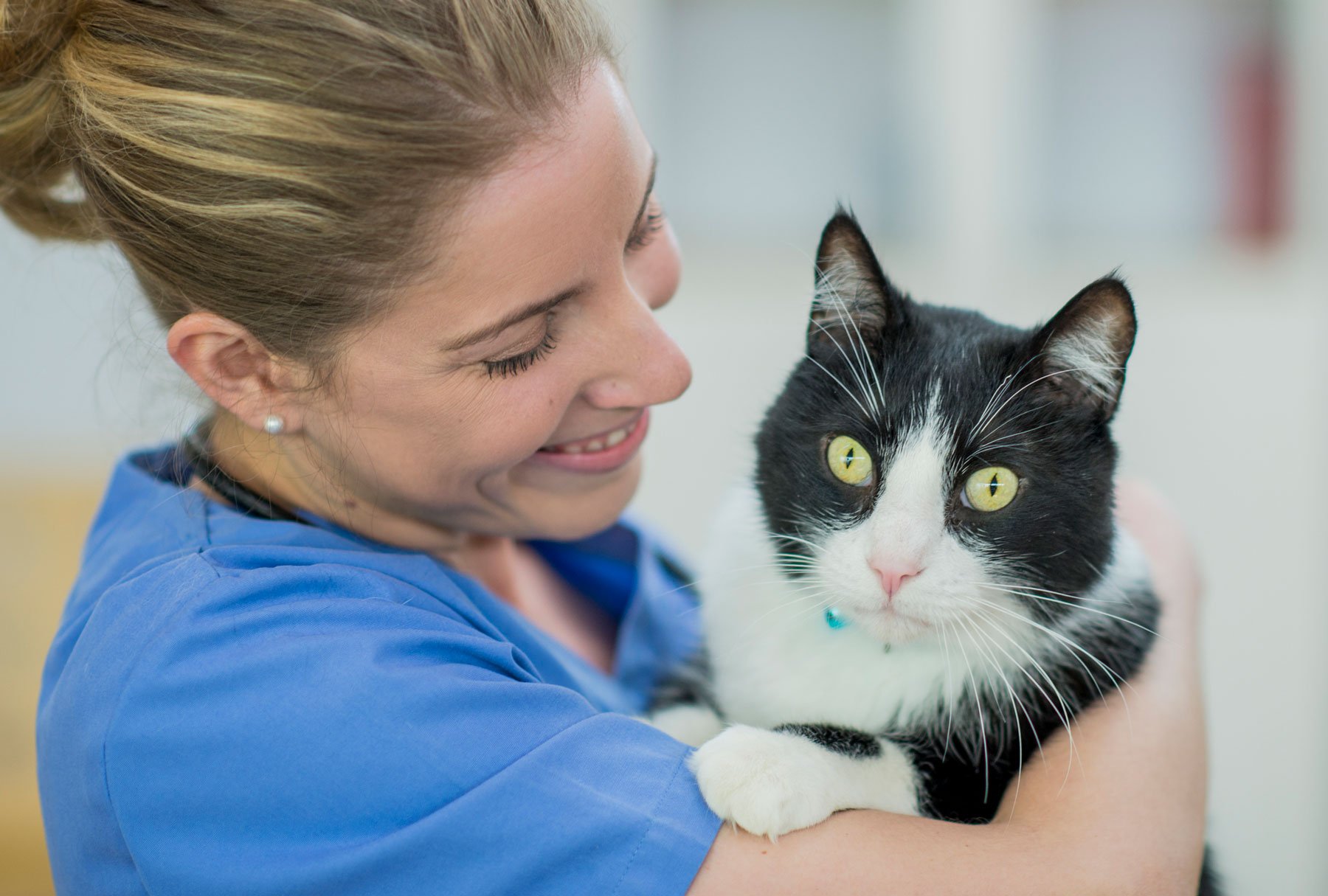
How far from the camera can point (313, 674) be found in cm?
87

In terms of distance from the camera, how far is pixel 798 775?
3.12 feet

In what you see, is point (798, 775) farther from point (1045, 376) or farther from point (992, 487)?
point (1045, 376)

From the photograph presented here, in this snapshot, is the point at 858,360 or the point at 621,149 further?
the point at 858,360

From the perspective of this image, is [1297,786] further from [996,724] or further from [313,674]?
[313,674]

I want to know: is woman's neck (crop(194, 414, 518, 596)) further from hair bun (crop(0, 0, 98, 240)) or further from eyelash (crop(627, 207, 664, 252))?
eyelash (crop(627, 207, 664, 252))

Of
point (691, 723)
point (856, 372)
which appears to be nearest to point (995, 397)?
point (856, 372)

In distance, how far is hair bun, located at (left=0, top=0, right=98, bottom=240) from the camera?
996mm

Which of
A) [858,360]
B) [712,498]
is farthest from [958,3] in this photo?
[858,360]

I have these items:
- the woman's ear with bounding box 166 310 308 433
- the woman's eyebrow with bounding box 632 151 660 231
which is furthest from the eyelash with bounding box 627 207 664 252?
the woman's ear with bounding box 166 310 308 433

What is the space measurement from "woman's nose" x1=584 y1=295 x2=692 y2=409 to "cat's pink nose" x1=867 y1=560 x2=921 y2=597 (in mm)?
303

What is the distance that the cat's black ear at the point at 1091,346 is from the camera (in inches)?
40.8

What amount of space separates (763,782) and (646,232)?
25.0 inches

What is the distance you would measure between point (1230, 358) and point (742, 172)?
1511 millimetres

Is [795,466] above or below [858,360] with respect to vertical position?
below
